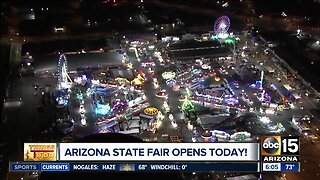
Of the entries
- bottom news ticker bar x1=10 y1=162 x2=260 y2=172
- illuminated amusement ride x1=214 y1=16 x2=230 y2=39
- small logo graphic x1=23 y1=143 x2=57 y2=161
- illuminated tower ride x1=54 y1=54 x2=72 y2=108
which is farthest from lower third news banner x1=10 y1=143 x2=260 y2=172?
illuminated amusement ride x1=214 y1=16 x2=230 y2=39

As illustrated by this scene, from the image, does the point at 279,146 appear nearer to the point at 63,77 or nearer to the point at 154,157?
the point at 154,157

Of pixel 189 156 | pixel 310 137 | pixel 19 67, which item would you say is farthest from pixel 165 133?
pixel 19 67

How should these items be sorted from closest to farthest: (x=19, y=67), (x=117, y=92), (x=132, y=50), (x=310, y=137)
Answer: (x=310, y=137)
(x=117, y=92)
(x=19, y=67)
(x=132, y=50)

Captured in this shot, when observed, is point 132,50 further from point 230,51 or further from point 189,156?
point 189,156

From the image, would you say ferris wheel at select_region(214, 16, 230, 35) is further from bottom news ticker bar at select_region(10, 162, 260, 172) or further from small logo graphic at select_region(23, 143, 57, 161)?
small logo graphic at select_region(23, 143, 57, 161)

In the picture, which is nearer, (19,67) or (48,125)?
(48,125)

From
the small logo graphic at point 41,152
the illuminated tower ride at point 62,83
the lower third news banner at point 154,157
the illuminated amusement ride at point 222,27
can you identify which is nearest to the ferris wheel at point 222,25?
the illuminated amusement ride at point 222,27
